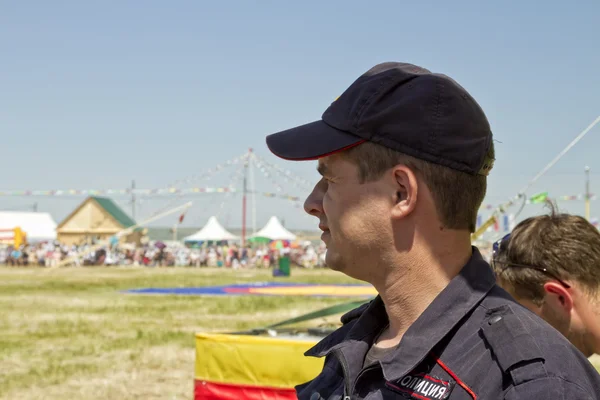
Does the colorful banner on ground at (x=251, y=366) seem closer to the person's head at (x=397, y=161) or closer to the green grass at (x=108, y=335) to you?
the person's head at (x=397, y=161)

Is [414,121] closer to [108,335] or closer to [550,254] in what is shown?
[550,254]

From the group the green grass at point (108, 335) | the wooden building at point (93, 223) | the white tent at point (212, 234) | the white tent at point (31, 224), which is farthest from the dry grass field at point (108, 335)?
the white tent at point (31, 224)

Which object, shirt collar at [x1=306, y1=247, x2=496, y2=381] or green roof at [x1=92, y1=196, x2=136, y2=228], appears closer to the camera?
shirt collar at [x1=306, y1=247, x2=496, y2=381]

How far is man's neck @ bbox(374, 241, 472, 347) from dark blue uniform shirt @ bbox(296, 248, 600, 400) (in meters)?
0.04

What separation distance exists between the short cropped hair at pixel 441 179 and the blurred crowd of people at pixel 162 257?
35681mm

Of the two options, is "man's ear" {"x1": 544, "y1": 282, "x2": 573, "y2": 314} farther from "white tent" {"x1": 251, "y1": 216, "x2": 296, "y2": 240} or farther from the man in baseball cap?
"white tent" {"x1": 251, "y1": 216, "x2": 296, "y2": 240}

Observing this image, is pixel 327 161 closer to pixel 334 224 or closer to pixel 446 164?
pixel 334 224

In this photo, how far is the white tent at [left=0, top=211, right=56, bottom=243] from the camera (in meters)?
57.8

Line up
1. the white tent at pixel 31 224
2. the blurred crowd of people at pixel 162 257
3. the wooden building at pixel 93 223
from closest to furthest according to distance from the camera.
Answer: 1. the blurred crowd of people at pixel 162 257
2. the wooden building at pixel 93 223
3. the white tent at pixel 31 224

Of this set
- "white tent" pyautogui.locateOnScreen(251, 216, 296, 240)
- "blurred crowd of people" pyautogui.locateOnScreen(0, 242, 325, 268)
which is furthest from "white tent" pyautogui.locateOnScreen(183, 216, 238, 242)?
"blurred crowd of people" pyautogui.locateOnScreen(0, 242, 325, 268)

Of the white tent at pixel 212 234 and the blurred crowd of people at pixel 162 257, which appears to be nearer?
the blurred crowd of people at pixel 162 257

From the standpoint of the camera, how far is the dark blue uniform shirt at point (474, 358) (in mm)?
1321

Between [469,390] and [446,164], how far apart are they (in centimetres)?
43

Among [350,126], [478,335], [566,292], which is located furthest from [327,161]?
[566,292]
